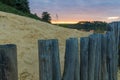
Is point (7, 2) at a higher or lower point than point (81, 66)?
higher

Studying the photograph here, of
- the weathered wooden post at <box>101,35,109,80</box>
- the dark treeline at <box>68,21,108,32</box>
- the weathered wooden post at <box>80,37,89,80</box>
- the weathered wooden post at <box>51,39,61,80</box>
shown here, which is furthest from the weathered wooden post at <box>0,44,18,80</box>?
the dark treeline at <box>68,21,108,32</box>

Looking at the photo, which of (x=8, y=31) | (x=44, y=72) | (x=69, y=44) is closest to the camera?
(x=44, y=72)

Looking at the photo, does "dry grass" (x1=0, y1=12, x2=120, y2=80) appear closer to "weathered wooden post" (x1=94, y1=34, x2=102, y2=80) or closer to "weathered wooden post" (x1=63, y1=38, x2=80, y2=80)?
"weathered wooden post" (x1=94, y1=34, x2=102, y2=80)

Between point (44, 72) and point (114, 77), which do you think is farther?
point (114, 77)

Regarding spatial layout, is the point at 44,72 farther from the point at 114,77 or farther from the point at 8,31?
the point at 8,31

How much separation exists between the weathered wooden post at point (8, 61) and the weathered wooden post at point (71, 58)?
4.35 feet

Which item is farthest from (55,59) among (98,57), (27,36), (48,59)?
(27,36)

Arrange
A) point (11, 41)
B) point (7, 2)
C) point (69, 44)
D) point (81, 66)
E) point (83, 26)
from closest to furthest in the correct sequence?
point (69, 44), point (81, 66), point (11, 41), point (83, 26), point (7, 2)

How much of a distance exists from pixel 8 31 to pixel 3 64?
783 centimetres

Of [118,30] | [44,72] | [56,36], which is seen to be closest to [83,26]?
[56,36]

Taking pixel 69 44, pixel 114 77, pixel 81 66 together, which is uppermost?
pixel 69 44

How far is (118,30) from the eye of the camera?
7.59 m

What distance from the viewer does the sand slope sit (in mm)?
8234

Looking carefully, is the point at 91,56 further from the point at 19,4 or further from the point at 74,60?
the point at 19,4
